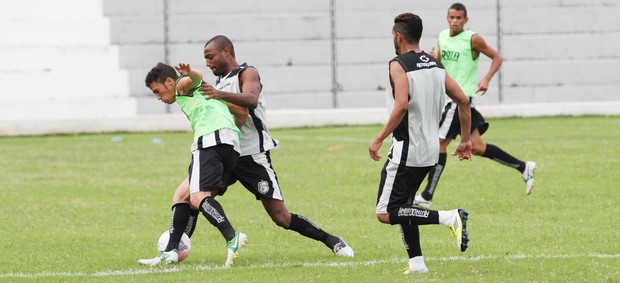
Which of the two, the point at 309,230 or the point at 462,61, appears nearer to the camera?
the point at 309,230

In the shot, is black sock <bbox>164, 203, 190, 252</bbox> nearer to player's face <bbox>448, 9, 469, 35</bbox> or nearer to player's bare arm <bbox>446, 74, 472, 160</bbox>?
player's bare arm <bbox>446, 74, 472, 160</bbox>

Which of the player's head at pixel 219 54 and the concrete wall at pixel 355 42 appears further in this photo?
the concrete wall at pixel 355 42

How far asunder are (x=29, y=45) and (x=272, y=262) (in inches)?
786

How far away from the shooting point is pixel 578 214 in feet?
37.4

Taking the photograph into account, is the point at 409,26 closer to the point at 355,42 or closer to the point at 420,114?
the point at 420,114

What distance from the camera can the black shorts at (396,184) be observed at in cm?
816

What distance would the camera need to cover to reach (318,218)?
11.8m

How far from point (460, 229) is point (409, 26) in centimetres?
143

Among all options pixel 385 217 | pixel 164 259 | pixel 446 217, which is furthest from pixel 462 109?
pixel 164 259

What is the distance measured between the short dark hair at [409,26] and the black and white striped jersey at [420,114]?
0.12 m

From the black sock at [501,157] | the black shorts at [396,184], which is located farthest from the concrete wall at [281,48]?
the black shorts at [396,184]

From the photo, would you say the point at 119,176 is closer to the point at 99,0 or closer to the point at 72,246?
the point at 72,246

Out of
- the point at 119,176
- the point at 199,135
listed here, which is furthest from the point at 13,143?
the point at 199,135

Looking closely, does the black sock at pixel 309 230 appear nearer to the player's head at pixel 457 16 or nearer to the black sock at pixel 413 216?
the black sock at pixel 413 216
